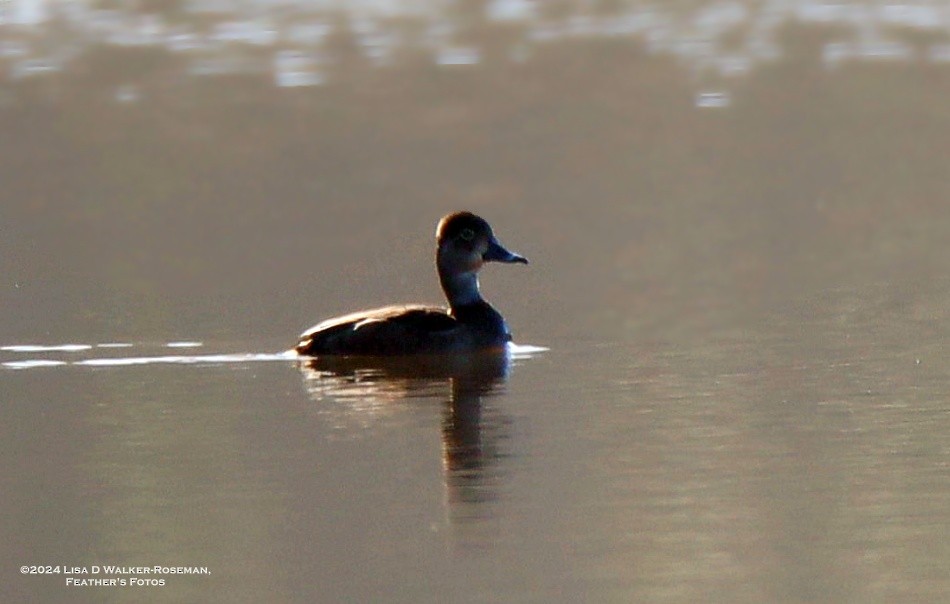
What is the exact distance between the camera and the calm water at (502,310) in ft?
27.7

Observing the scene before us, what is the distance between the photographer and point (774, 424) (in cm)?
1062

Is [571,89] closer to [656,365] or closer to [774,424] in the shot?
[656,365]

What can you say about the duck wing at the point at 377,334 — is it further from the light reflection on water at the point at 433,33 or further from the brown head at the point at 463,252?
the light reflection on water at the point at 433,33

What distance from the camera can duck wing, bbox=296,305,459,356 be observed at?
43.6 ft

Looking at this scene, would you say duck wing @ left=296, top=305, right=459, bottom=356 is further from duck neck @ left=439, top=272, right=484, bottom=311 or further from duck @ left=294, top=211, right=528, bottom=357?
duck neck @ left=439, top=272, right=484, bottom=311

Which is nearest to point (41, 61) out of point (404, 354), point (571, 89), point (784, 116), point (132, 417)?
point (571, 89)

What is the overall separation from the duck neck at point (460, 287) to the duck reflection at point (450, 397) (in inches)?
42.9

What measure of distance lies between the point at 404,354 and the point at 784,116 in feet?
33.2

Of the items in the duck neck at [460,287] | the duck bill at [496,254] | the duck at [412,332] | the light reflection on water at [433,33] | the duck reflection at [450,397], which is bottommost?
the duck reflection at [450,397]

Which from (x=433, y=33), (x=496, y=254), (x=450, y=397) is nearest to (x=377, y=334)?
(x=450, y=397)

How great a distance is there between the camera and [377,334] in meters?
13.4

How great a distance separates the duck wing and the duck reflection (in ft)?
0.22

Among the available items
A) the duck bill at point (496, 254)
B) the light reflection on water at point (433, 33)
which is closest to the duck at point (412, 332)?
the duck bill at point (496, 254)

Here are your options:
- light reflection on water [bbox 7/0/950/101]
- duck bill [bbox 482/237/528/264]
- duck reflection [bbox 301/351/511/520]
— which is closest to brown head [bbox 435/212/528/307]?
duck bill [bbox 482/237/528/264]
